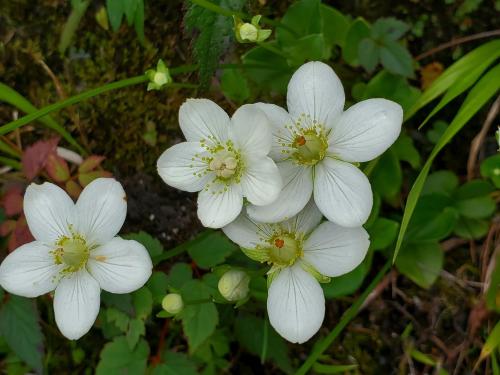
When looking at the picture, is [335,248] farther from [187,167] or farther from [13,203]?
[13,203]

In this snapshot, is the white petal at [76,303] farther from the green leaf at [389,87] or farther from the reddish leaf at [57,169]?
the green leaf at [389,87]

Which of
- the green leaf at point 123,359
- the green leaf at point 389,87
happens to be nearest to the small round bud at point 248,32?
the green leaf at point 389,87

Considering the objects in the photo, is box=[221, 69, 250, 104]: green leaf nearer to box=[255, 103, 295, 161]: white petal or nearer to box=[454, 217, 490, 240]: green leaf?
box=[255, 103, 295, 161]: white petal

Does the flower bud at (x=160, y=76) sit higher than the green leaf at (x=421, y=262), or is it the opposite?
the flower bud at (x=160, y=76)

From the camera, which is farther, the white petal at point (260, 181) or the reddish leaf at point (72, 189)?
the reddish leaf at point (72, 189)

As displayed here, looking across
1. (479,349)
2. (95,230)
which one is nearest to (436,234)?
(479,349)

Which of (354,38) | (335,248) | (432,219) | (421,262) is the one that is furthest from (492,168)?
(335,248)
